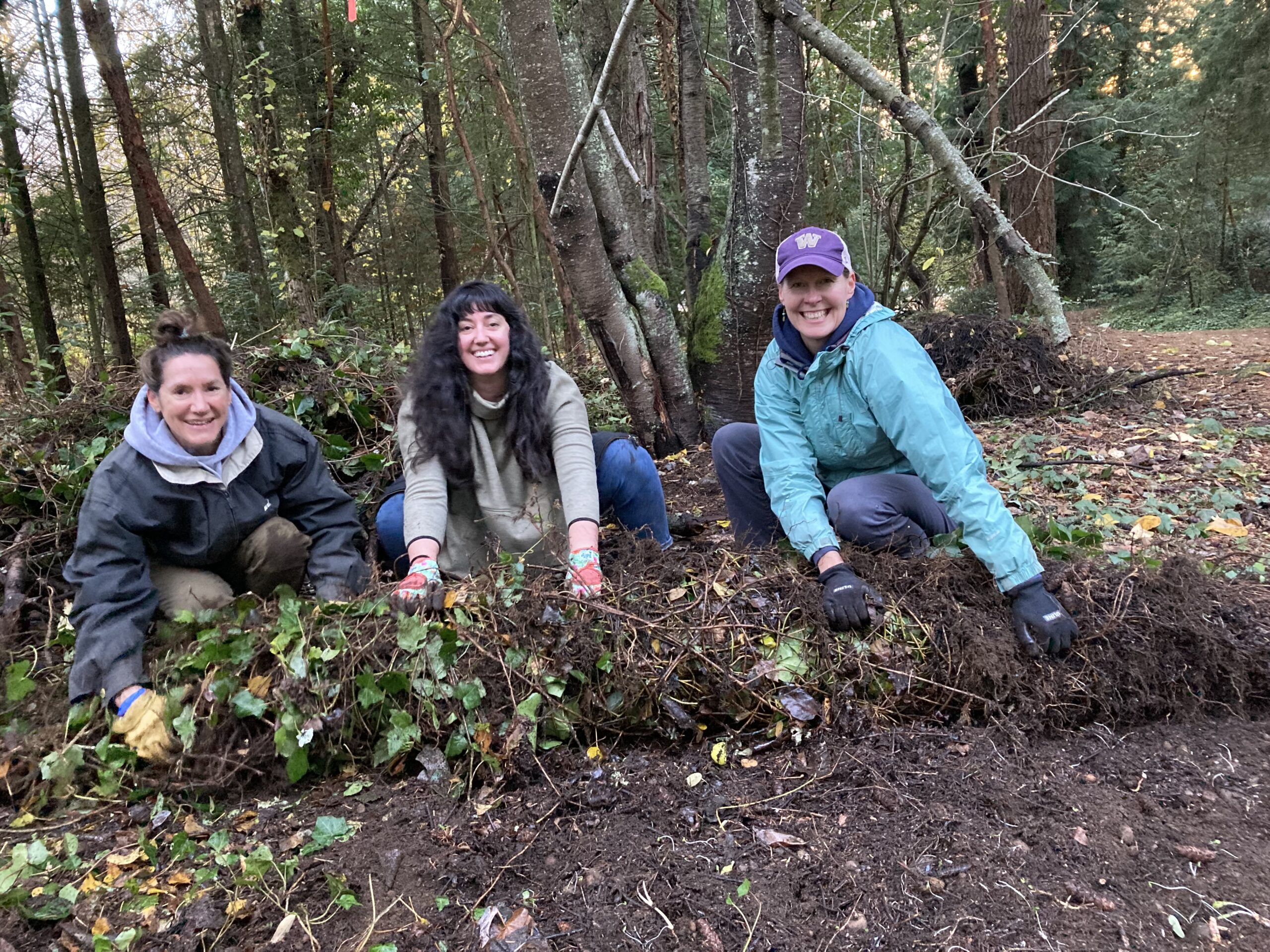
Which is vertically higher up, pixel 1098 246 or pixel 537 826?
pixel 1098 246

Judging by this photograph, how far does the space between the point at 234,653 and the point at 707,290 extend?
342 cm

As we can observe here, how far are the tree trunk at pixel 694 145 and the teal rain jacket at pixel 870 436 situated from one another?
238 centimetres

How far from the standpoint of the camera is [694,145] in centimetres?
556

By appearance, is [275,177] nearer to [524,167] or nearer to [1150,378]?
[524,167]

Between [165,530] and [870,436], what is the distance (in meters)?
2.41

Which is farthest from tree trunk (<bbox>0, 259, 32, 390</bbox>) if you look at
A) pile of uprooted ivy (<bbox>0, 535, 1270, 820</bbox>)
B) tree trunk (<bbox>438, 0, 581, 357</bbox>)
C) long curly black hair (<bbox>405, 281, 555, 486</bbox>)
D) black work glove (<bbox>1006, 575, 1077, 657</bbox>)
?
black work glove (<bbox>1006, 575, 1077, 657</bbox>)

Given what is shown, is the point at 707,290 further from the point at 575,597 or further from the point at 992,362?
the point at 575,597

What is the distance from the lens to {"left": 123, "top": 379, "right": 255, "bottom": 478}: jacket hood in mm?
2350

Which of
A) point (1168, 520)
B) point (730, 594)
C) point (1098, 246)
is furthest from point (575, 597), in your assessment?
point (1098, 246)

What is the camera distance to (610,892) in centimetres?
160

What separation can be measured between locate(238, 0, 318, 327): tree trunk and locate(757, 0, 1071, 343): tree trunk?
18.4 ft

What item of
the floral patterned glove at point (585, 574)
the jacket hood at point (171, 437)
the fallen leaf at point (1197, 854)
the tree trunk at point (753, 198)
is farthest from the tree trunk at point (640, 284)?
the fallen leaf at point (1197, 854)

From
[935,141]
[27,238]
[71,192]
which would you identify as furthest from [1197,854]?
[71,192]

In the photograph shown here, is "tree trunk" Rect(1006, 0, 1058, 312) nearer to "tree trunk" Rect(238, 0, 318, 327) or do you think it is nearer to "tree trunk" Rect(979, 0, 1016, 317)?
"tree trunk" Rect(979, 0, 1016, 317)
